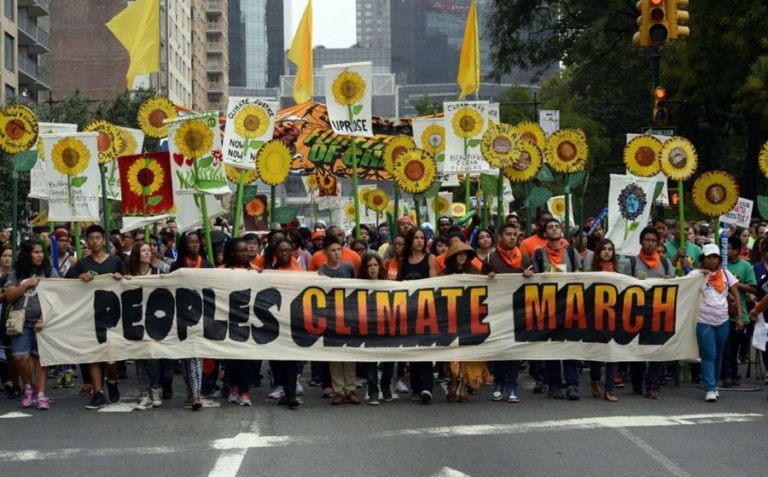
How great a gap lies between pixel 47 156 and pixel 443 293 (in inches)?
214

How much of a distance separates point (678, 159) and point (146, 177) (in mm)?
6238

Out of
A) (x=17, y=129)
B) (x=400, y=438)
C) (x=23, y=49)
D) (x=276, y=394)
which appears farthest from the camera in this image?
(x=23, y=49)

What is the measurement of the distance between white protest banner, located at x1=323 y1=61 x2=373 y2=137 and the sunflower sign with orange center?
304cm

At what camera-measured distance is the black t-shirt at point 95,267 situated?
12109 mm

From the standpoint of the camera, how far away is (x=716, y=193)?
14523mm

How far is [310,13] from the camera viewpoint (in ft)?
61.7

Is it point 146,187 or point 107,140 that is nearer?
point 146,187

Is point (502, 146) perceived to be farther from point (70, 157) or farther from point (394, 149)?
point (70, 157)

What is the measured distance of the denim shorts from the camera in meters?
12.0

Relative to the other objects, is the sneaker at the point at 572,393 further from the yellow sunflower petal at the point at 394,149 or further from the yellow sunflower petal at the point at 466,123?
the yellow sunflower petal at the point at 466,123

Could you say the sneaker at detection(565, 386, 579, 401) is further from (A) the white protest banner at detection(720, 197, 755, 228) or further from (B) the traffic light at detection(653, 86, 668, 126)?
(A) the white protest banner at detection(720, 197, 755, 228)

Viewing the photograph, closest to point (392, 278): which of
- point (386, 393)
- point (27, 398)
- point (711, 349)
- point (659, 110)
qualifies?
point (386, 393)

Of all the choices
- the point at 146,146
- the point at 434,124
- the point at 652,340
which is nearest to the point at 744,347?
the point at 652,340

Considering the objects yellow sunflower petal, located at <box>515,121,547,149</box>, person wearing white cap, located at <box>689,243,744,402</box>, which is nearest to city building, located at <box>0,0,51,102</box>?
yellow sunflower petal, located at <box>515,121,547,149</box>
